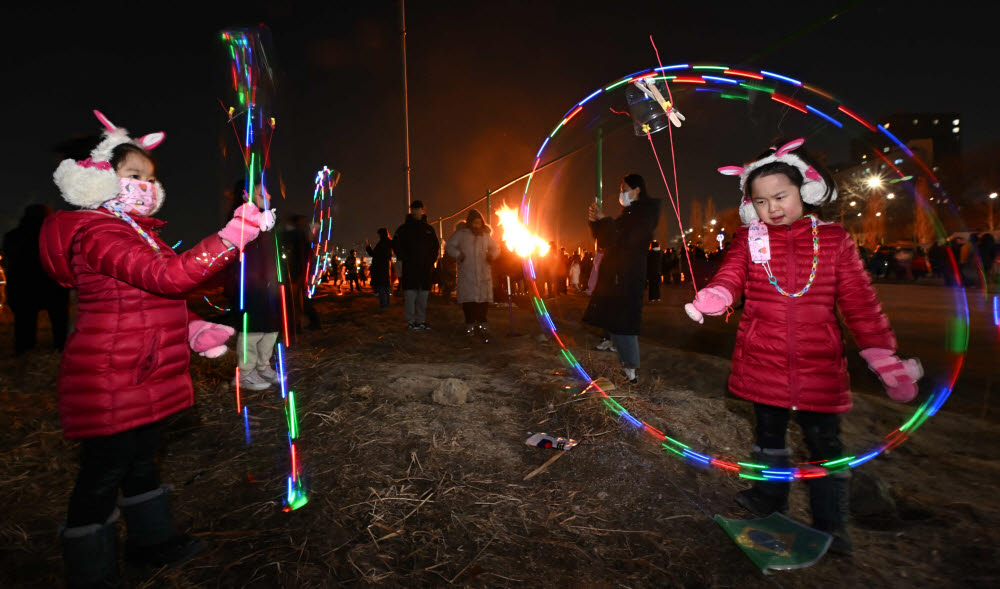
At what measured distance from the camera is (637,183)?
5.34 meters

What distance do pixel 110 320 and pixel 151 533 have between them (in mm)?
1105

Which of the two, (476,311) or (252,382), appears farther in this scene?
(476,311)

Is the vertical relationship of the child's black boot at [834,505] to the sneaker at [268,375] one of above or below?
below

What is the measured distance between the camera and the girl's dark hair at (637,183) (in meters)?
5.34

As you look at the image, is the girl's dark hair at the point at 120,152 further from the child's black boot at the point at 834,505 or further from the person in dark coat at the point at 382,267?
the person in dark coat at the point at 382,267

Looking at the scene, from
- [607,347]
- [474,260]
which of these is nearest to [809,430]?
[607,347]

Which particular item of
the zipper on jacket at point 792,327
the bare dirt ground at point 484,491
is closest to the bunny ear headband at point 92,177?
the bare dirt ground at point 484,491

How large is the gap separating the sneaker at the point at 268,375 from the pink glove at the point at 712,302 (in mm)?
4440

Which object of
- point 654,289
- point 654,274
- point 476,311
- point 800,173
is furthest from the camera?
point 654,289

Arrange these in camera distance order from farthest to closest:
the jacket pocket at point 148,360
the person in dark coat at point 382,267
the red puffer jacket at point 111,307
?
the person in dark coat at point 382,267, the jacket pocket at point 148,360, the red puffer jacket at point 111,307

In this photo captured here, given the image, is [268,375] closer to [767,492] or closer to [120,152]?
[120,152]

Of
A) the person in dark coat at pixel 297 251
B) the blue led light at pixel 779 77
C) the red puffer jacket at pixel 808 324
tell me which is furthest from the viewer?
the person in dark coat at pixel 297 251

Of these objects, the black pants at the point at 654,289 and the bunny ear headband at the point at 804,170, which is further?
the black pants at the point at 654,289

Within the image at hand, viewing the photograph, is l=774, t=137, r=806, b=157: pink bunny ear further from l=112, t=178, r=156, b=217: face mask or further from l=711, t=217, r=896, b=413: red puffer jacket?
l=112, t=178, r=156, b=217: face mask
